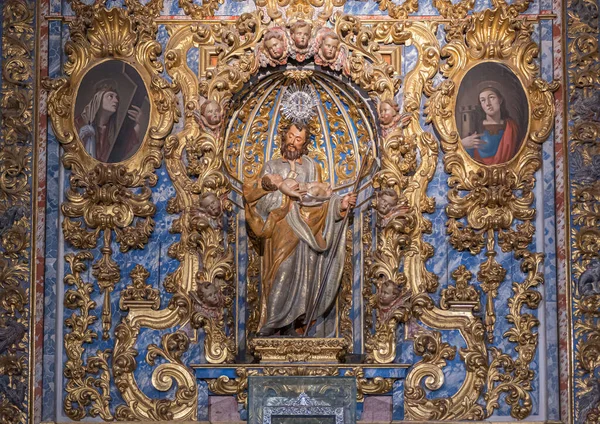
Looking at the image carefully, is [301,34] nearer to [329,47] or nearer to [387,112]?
[329,47]

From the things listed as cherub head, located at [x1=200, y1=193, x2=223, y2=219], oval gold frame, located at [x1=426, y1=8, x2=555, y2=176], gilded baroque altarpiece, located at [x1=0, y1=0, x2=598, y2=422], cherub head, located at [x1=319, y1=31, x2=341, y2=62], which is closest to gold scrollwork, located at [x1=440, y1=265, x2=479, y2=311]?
gilded baroque altarpiece, located at [x1=0, y1=0, x2=598, y2=422]

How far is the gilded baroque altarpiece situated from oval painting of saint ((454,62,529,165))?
0.02m

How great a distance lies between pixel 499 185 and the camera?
44.2 feet

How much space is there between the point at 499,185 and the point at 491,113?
0.79m

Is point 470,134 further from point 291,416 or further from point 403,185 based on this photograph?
point 291,416

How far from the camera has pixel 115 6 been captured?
45.5 feet

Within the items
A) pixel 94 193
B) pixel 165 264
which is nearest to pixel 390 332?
pixel 165 264

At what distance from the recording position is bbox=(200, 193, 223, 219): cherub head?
44.0 feet

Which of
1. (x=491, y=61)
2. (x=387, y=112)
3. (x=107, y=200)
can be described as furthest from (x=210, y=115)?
(x=491, y=61)

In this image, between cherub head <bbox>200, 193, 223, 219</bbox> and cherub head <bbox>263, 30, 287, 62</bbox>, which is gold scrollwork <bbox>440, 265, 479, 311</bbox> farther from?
cherub head <bbox>263, 30, 287, 62</bbox>

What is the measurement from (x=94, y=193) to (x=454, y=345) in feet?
13.2

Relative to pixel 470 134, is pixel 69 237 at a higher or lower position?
lower

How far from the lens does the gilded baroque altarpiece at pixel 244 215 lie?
43.6ft

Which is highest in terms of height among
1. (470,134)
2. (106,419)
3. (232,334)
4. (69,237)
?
(470,134)
